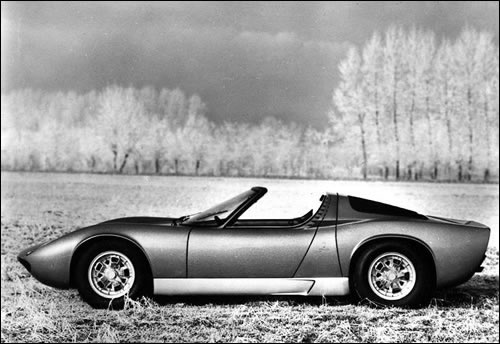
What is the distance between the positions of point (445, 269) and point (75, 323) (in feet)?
7.05

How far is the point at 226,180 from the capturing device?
4730 millimetres

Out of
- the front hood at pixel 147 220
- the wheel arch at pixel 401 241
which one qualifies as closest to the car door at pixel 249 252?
the wheel arch at pixel 401 241

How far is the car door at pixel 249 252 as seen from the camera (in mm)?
3381

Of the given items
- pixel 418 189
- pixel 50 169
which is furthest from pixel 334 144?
pixel 50 169

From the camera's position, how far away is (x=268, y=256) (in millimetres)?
3391

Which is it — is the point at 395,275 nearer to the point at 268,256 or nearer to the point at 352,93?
the point at 268,256

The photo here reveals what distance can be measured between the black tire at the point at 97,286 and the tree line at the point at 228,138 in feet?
4.18

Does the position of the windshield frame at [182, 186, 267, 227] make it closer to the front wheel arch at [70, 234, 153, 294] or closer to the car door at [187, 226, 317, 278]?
the car door at [187, 226, 317, 278]

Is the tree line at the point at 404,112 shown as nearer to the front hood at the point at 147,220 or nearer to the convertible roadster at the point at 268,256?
the convertible roadster at the point at 268,256

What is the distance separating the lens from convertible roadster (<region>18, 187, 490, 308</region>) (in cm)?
338

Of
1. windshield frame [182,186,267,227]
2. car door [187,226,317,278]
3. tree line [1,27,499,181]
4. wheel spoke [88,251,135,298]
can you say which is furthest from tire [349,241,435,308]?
wheel spoke [88,251,135,298]

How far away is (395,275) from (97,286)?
1.69 metres

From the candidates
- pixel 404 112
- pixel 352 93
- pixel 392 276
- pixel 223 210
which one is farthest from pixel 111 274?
pixel 352 93

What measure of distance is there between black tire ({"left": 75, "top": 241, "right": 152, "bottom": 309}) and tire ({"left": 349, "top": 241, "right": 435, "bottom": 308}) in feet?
3.86
